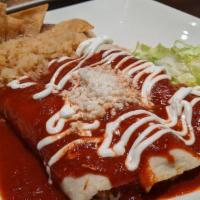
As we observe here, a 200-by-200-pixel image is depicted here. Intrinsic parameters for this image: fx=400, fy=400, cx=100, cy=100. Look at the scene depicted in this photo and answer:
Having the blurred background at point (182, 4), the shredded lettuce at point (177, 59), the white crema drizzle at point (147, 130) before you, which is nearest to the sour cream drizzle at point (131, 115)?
the white crema drizzle at point (147, 130)

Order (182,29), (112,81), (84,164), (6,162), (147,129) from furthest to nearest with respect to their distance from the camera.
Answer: (182,29) → (112,81) → (6,162) → (147,129) → (84,164)

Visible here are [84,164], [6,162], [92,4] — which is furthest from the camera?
[92,4]

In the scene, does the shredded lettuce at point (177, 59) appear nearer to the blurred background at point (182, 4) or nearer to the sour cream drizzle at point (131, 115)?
the sour cream drizzle at point (131, 115)

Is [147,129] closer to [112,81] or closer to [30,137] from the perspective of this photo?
[112,81]

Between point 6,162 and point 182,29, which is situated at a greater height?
point 182,29

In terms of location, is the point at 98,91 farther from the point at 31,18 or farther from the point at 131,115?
the point at 31,18

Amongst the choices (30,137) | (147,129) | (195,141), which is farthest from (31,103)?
(195,141)

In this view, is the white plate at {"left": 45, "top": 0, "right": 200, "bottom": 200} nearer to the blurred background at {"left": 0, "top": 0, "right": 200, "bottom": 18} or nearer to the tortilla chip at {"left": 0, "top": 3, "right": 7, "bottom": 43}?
the blurred background at {"left": 0, "top": 0, "right": 200, "bottom": 18}

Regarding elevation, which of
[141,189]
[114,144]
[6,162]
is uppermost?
[114,144]
